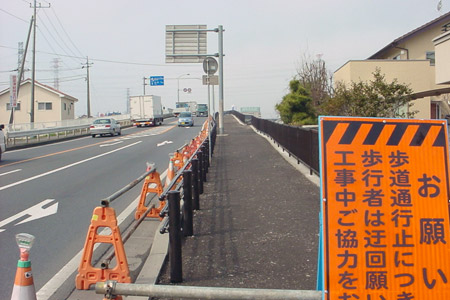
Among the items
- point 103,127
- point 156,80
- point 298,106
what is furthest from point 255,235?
point 156,80

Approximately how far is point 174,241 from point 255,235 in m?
1.97

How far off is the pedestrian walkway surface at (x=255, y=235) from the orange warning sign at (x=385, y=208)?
1556 mm

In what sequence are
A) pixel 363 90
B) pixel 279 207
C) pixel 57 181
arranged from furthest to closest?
pixel 363 90, pixel 57 181, pixel 279 207

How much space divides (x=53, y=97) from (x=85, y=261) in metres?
54.4

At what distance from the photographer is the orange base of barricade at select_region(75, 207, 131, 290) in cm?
468

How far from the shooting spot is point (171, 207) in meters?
4.92

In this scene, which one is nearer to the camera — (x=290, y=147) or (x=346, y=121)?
(x=346, y=121)

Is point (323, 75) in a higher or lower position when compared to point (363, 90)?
higher

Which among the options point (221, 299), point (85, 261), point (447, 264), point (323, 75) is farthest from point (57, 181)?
point (323, 75)

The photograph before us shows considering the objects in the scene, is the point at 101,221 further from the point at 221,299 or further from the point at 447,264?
the point at 447,264

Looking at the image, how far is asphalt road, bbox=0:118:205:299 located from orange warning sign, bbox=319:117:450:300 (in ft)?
11.7

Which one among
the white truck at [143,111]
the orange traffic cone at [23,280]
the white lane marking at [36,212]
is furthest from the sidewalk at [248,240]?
the white truck at [143,111]

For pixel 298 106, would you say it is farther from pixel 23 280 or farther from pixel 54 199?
pixel 23 280

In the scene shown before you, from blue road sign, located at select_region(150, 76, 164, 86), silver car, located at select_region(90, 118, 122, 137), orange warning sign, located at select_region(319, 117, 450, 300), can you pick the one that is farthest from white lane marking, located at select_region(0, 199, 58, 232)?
blue road sign, located at select_region(150, 76, 164, 86)
